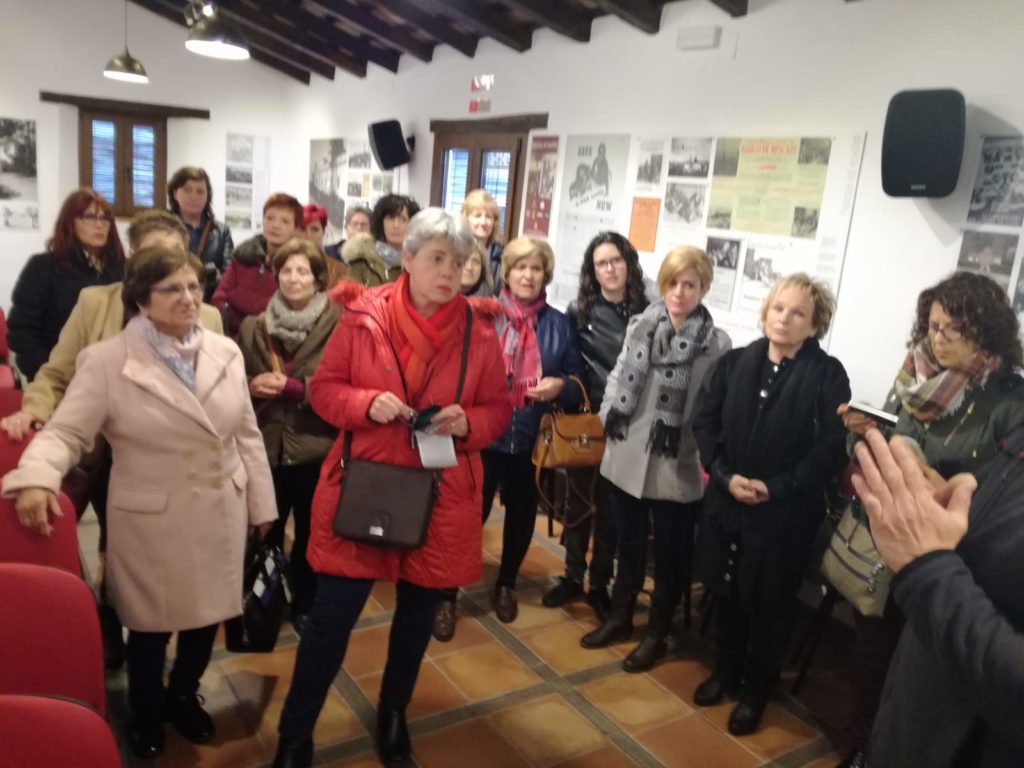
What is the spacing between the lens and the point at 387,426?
191 centimetres

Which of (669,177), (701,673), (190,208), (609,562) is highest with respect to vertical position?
(669,177)

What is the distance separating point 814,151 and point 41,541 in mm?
3153

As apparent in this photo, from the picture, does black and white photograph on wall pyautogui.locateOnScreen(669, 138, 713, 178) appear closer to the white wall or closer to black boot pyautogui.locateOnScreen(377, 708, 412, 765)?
the white wall

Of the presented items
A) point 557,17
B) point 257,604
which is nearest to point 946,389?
point 257,604

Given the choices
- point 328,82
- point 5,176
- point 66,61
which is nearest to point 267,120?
point 328,82

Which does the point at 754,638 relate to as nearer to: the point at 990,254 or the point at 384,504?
the point at 384,504

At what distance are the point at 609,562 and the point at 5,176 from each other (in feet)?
23.2

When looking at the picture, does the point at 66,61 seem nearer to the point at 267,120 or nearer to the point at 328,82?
the point at 267,120

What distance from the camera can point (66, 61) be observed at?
288 inches

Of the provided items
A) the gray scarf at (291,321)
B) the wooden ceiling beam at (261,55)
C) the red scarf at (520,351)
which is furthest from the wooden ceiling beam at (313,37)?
the gray scarf at (291,321)

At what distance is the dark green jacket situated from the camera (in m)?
2.50

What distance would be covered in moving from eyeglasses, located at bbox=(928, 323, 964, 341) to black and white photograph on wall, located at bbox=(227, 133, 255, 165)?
775 cm

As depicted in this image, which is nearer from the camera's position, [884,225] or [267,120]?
[884,225]

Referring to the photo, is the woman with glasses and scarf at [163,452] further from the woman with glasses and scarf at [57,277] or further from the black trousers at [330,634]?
the woman with glasses and scarf at [57,277]
